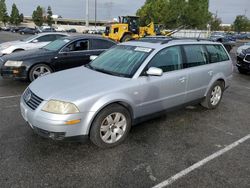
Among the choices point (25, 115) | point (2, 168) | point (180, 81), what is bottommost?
Result: point (2, 168)

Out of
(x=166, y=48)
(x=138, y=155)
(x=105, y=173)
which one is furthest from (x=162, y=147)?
(x=166, y=48)

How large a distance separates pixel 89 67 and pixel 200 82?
88.1 inches

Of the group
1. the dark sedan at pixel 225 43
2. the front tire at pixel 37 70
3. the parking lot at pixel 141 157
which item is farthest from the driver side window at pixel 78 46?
the dark sedan at pixel 225 43

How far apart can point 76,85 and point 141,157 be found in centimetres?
139

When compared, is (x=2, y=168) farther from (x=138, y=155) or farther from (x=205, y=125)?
(x=205, y=125)

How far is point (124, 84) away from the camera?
3.57 m

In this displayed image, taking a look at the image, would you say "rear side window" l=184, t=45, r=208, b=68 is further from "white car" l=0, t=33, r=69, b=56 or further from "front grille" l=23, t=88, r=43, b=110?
"white car" l=0, t=33, r=69, b=56

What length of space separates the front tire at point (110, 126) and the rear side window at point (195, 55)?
1725mm

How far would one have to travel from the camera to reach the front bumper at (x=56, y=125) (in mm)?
3096

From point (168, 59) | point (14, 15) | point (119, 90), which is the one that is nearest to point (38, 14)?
point (14, 15)

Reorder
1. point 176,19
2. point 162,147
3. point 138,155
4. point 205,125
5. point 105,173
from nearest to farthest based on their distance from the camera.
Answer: point 105,173 → point 138,155 → point 162,147 → point 205,125 → point 176,19

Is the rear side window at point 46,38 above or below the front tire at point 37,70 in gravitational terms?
above

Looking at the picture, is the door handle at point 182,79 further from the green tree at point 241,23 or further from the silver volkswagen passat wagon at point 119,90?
the green tree at point 241,23

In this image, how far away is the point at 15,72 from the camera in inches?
258
